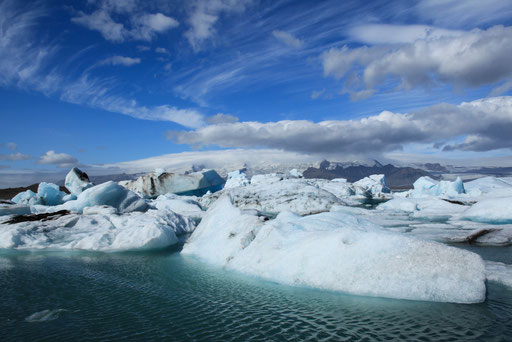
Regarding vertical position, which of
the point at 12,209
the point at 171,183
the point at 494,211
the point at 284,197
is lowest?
the point at 494,211

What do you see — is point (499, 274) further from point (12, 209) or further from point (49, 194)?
point (49, 194)

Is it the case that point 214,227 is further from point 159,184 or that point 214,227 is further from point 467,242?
point 159,184

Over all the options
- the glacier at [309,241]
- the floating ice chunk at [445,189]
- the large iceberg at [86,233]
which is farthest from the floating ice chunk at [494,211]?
the floating ice chunk at [445,189]

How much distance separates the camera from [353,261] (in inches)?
265

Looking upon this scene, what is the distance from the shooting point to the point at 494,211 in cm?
1866

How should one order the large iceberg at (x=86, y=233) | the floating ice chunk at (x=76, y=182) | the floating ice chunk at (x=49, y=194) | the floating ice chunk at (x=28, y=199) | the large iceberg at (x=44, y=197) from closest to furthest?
the large iceberg at (x=86, y=233), the floating ice chunk at (x=28, y=199), the large iceberg at (x=44, y=197), the floating ice chunk at (x=49, y=194), the floating ice chunk at (x=76, y=182)

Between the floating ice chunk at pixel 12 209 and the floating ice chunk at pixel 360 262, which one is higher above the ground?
the floating ice chunk at pixel 12 209

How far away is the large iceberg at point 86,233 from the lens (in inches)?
518

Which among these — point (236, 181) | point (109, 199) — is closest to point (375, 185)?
point (236, 181)

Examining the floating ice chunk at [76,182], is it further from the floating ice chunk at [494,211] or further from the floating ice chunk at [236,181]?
the floating ice chunk at [494,211]

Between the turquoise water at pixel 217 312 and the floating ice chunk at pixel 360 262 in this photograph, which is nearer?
the turquoise water at pixel 217 312

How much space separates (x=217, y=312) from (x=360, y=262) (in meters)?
3.27

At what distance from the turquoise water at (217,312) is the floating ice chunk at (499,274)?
312mm

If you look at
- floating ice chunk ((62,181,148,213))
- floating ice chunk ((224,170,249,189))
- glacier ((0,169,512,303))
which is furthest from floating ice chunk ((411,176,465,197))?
floating ice chunk ((62,181,148,213))
